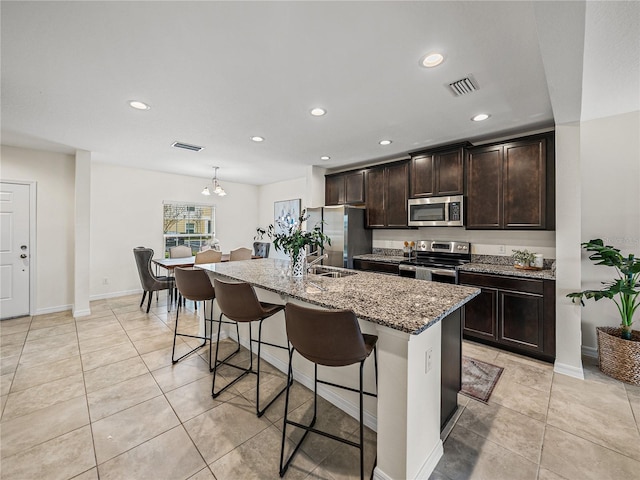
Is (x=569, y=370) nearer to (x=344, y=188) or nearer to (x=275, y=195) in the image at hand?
(x=344, y=188)

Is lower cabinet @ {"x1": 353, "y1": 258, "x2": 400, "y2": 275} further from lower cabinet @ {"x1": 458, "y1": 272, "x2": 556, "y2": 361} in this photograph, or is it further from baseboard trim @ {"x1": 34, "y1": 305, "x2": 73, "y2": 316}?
baseboard trim @ {"x1": 34, "y1": 305, "x2": 73, "y2": 316}

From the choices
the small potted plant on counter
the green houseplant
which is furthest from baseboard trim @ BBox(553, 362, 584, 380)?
the small potted plant on counter

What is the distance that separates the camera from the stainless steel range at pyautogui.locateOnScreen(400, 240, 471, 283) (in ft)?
10.8

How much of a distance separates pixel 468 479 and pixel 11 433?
2897mm

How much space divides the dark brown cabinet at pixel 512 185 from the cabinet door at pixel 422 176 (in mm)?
462

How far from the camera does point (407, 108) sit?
2641mm

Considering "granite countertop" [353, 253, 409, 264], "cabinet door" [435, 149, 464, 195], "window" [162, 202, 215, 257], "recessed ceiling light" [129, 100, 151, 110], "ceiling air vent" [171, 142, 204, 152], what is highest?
"ceiling air vent" [171, 142, 204, 152]

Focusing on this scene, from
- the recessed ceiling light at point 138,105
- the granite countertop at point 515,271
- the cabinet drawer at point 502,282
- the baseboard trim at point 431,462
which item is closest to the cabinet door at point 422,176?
the granite countertop at point 515,271

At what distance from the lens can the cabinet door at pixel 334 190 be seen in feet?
16.4

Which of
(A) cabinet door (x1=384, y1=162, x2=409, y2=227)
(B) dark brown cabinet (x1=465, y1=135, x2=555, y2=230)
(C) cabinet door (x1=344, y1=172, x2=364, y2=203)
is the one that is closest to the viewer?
(B) dark brown cabinet (x1=465, y1=135, x2=555, y2=230)

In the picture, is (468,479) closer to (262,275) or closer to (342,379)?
(342,379)

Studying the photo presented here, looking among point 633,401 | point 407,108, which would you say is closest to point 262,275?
point 407,108

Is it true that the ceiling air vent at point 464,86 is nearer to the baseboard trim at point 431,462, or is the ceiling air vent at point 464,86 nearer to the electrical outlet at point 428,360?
the electrical outlet at point 428,360

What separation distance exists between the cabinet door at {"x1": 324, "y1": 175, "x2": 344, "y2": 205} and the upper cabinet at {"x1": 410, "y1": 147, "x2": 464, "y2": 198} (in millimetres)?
1410
